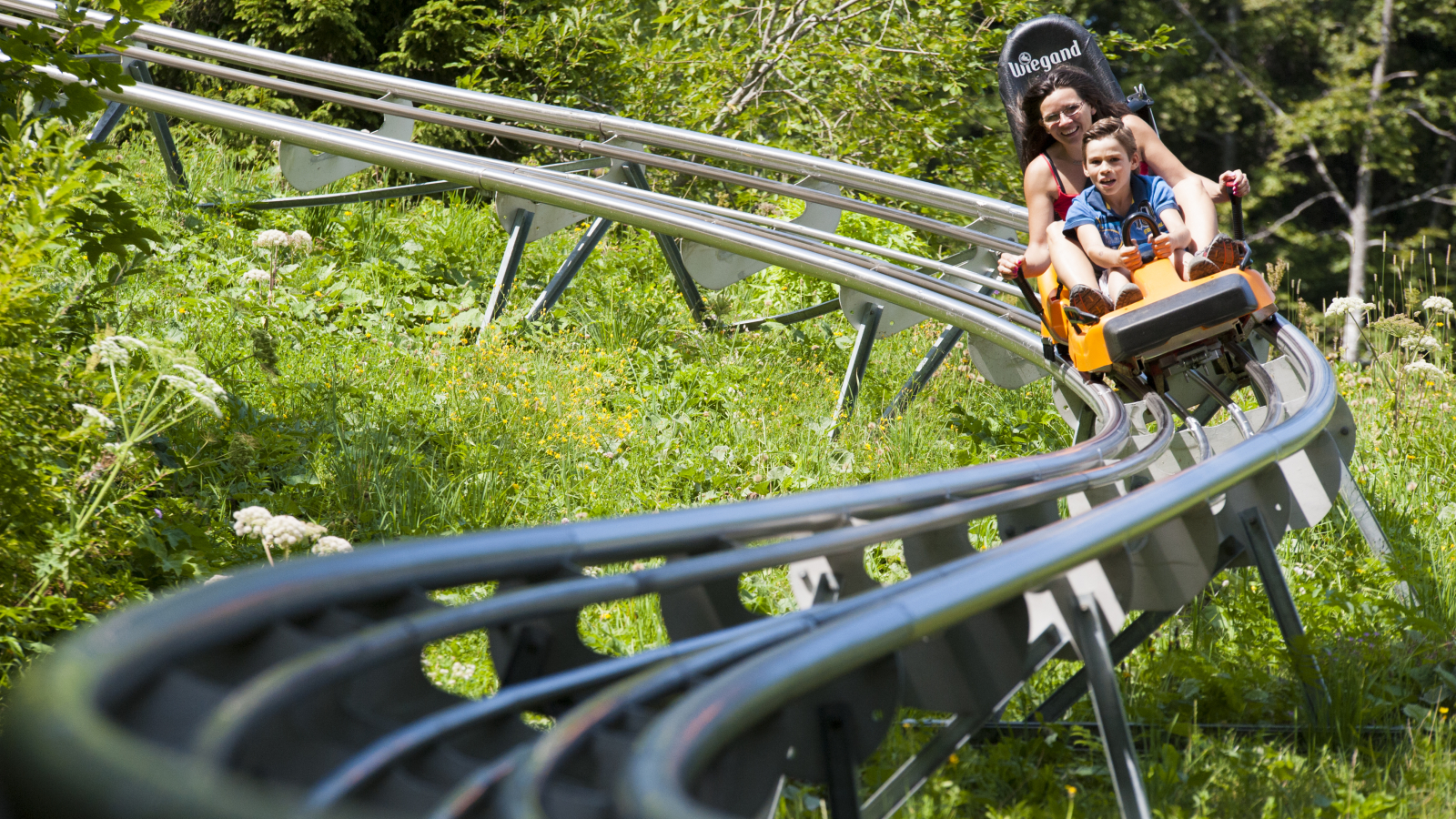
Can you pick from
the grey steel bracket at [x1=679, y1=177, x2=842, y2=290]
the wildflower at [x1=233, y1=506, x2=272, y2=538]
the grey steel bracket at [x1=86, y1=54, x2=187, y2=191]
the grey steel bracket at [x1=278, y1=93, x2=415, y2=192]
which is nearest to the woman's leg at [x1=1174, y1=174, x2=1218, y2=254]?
the grey steel bracket at [x1=679, y1=177, x2=842, y2=290]

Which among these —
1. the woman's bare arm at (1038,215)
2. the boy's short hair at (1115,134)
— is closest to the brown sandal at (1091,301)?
the woman's bare arm at (1038,215)

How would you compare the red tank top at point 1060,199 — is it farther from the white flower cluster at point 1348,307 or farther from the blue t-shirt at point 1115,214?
the white flower cluster at point 1348,307

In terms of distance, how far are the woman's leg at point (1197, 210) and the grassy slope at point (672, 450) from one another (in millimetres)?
1047

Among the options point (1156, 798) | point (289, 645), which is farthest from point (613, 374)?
point (289, 645)

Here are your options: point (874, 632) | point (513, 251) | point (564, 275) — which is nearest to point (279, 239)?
point (513, 251)

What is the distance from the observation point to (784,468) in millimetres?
4297

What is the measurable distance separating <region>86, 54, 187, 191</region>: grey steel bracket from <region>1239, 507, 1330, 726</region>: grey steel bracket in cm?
576

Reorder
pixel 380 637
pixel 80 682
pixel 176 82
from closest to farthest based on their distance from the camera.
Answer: pixel 80 682 → pixel 380 637 → pixel 176 82

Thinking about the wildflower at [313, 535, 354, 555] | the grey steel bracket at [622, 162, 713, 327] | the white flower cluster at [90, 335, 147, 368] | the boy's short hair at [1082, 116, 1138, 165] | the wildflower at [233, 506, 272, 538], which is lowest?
the grey steel bracket at [622, 162, 713, 327]

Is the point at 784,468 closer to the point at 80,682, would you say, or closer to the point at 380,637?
the point at 380,637

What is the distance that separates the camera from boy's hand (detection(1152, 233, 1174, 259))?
3.47m

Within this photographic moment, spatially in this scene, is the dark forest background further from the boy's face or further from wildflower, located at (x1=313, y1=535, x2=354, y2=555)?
wildflower, located at (x1=313, y1=535, x2=354, y2=555)

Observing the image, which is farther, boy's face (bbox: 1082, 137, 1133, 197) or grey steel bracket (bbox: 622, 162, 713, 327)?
grey steel bracket (bbox: 622, 162, 713, 327)

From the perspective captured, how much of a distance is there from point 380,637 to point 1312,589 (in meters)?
3.14
